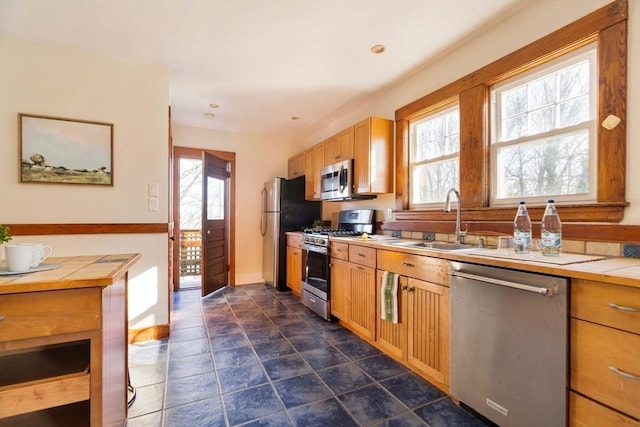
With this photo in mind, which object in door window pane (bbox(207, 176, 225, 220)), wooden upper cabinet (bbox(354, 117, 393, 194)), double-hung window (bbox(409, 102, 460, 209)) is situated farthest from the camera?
door window pane (bbox(207, 176, 225, 220))

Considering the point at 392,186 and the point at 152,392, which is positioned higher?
the point at 392,186

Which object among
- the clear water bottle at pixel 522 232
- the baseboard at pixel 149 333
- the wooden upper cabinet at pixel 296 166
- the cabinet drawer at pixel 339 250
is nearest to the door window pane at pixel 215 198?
the wooden upper cabinet at pixel 296 166

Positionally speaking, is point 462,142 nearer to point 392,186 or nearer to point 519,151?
point 519,151

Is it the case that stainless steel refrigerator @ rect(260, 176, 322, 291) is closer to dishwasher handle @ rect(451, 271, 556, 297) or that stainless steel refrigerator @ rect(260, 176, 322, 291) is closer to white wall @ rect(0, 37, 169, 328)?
white wall @ rect(0, 37, 169, 328)

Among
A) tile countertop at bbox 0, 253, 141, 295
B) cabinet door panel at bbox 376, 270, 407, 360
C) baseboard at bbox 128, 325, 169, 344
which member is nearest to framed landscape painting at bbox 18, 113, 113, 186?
baseboard at bbox 128, 325, 169, 344

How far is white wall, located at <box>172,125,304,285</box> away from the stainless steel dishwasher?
3770 mm

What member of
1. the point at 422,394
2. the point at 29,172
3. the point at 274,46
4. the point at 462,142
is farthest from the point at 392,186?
the point at 29,172

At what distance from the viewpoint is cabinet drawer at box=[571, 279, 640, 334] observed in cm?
109

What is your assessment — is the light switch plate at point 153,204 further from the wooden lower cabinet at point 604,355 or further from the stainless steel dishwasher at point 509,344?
the wooden lower cabinet at point 604,355

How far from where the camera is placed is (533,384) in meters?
1.36

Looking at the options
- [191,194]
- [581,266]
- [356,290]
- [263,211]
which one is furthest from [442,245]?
[191,194]

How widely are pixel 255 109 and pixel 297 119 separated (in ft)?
2.25

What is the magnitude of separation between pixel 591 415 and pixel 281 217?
3.71 meters

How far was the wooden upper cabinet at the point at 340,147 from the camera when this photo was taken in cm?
343
